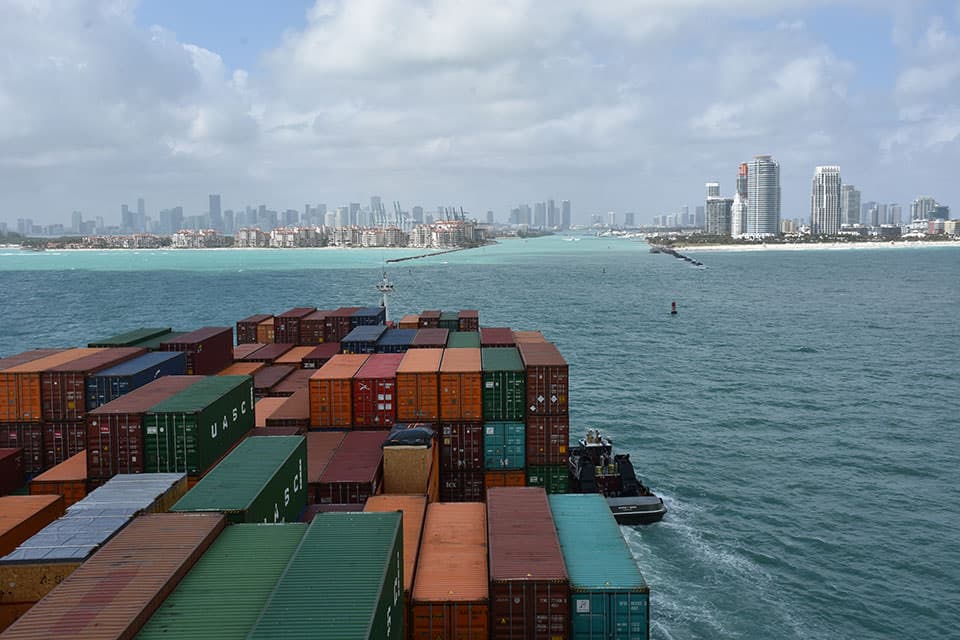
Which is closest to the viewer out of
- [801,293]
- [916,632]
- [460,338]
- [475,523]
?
[475,523]

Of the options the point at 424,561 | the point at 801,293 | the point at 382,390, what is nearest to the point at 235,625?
the point at 424,561

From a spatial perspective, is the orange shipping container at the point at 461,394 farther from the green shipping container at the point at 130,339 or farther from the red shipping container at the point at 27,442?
the green shipping container at the point at 130,339

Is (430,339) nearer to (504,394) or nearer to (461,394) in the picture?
(461,394)

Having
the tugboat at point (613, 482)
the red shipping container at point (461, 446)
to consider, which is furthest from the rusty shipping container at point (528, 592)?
the tugboat at point (613, 482)

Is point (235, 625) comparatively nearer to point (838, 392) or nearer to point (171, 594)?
point (171, 594)

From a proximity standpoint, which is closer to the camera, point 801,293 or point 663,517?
point 663,517

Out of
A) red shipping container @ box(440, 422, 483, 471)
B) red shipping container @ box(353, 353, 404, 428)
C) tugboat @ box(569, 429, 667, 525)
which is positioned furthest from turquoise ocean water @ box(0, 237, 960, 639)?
red shipping container @ box(353, 353, 404, 428)
